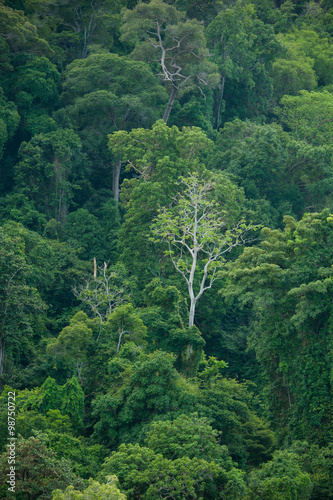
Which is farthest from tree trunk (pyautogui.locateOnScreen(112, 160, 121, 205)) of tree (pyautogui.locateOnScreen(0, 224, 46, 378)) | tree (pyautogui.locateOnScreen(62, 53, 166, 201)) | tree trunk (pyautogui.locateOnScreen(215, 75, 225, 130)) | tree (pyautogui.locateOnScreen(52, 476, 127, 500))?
tree (pyautogui.locateOnScreen(52, 476, 127, 500))

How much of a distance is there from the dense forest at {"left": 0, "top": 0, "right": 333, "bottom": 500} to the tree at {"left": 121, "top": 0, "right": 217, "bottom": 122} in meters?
0.10

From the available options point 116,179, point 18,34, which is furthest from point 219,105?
point 18,34

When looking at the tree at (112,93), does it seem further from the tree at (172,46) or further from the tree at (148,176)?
the tree at (148,176)

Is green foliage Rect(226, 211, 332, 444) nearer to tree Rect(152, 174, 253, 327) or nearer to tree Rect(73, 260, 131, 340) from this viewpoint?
tree Rect(152, 174, 253, 327)

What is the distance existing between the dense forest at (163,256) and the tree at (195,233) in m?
0.17

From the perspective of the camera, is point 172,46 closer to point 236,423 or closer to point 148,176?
point 148,176

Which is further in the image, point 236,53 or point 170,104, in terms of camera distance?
point 236,53

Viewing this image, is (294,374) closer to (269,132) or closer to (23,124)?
(269,132)

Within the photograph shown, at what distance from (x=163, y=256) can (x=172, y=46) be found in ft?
43.6

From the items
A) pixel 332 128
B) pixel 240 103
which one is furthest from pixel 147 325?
pixel 240 103

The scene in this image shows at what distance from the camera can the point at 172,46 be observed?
115 ft

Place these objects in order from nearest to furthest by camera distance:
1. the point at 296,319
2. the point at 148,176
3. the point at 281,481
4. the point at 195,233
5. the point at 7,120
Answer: the point at 281,481
the point at 296,319
the point at 195,233
the point at 148,176
the point at 7,120

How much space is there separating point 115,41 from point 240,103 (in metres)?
7.59

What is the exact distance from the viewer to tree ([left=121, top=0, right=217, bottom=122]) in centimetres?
3422
